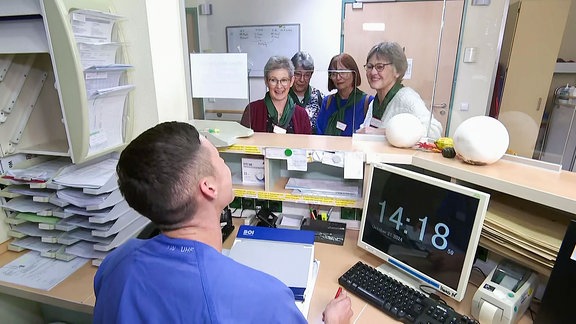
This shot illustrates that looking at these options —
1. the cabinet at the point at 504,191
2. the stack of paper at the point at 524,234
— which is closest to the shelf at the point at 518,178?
the cabinet at the point at 504,191

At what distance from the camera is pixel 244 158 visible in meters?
1.53

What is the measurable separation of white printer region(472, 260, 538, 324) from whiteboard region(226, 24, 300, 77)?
3181mm

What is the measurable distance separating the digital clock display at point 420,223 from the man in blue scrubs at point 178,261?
0.56 meters

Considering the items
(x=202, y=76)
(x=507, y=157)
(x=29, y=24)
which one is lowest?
(x=507, y=157)

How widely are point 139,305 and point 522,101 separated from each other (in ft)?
9.43

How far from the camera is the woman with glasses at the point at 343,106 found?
5.49ft

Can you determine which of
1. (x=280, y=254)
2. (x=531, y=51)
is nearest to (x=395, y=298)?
(x=280, y=254)

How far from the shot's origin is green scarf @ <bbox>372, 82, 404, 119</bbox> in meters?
1.74

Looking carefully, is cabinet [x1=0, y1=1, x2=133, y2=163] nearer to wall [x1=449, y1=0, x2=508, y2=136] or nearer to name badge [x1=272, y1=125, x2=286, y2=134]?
name badge [x1=272, y1=125, x2=286, y2=134]

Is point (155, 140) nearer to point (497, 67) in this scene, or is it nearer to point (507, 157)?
point (507, 157)

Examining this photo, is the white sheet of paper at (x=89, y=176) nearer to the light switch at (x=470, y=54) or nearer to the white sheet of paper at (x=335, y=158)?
the white sheet of paper at (x=335, y=158)

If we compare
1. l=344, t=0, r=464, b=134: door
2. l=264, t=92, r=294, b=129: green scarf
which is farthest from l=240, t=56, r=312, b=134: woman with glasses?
l=344, t=0, r=464, b=134: door

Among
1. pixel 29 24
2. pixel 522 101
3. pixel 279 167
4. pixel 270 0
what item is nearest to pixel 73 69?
pixel 29 24

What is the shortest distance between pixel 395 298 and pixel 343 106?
3.27ft
